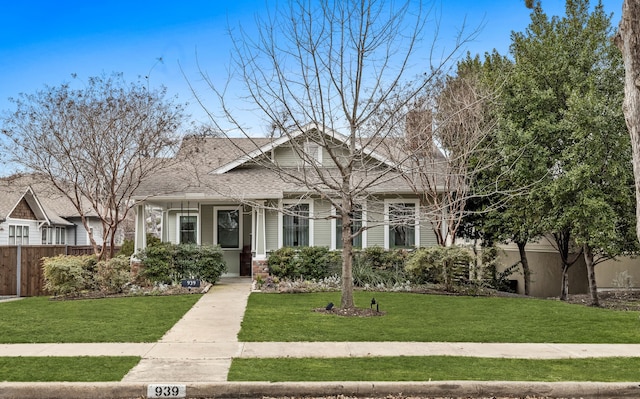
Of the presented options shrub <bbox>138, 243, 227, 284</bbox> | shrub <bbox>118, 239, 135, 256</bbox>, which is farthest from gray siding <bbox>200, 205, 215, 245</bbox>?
shrub <bbox>118, 239, 135, 256</bbox>

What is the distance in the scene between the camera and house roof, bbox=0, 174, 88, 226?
74.3 feet

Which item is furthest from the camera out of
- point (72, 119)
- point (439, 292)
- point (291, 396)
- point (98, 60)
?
point (98, 60)

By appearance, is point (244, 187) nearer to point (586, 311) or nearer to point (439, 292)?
point (439, 292)

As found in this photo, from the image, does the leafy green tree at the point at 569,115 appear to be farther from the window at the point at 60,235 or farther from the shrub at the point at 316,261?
the window at the point at 60,235

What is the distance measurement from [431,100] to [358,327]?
9818 millimetres

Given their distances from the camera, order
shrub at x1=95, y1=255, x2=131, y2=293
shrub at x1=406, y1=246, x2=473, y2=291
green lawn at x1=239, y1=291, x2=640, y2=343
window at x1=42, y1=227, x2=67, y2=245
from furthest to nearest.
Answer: window at x1=42, y1=227, x2=67, y2=245
shrub at x1=406, y1=246, x2=473, y2=291
shrub at x1=95, y1=255, x2=131, y2=293
green lawn at x1=239, y1=291, x2=640, y2=343

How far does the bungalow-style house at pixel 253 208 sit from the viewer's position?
19125 mm

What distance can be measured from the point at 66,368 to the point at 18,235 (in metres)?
25.5

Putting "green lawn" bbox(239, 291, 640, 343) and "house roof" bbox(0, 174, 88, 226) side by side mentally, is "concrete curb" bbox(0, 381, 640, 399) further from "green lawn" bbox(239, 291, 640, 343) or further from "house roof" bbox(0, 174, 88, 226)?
"house roof" bbox(0, 174, 88, 226)

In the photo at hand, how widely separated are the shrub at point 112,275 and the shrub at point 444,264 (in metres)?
7.94

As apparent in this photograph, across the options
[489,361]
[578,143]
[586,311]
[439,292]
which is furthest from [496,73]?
[489,361]

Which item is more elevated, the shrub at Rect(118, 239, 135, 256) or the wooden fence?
the shrub at Rect(118, 239, 135, 256)

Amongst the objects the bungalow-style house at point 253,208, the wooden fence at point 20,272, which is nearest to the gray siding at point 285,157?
the bungalow-style house at point 253,208

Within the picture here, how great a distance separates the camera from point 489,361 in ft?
27.3
